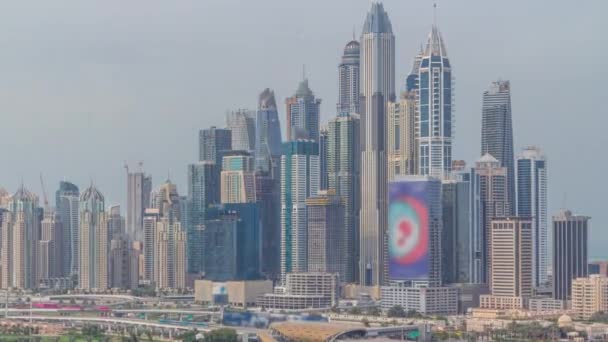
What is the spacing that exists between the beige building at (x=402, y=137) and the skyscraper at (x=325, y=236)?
277cm

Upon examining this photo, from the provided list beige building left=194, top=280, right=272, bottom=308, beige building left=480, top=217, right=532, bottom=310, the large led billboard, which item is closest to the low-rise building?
the large led billboard

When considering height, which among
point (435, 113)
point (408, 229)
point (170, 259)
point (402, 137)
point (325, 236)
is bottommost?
point (170, 259)

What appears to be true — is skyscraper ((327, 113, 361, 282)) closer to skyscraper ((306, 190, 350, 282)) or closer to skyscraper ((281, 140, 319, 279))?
skyscraper ((281, 140, 319, 279))

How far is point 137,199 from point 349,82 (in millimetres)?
13750

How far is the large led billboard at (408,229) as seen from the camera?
159 ft

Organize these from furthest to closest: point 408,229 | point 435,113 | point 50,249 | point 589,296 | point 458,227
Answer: point 50,249 < point 435,113 < point 458,227 < point 408,229 < point 589,296

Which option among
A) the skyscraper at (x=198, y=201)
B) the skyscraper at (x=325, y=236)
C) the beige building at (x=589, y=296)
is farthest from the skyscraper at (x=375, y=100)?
the beige building at (x=589, y=296)

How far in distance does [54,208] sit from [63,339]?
29294 mm

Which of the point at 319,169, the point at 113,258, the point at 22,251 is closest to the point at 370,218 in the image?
the point at 319,169

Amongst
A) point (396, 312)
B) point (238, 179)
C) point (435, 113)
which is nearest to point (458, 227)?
point (435, 113)

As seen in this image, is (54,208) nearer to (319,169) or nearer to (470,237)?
(319,169)

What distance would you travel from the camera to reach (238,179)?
2391 inches

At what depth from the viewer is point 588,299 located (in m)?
44.1

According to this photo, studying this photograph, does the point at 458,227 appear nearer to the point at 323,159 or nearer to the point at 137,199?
the point at 323,159
